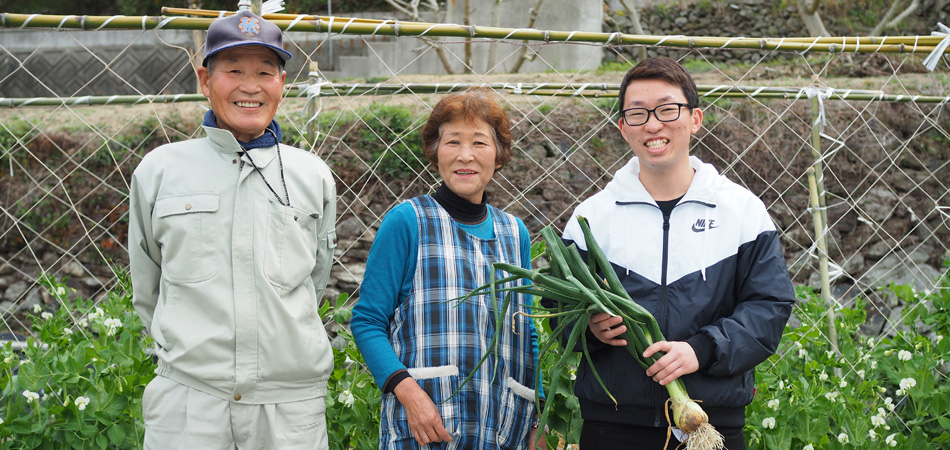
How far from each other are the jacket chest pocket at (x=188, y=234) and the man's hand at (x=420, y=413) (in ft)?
1.80

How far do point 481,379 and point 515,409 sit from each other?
0.14 metres

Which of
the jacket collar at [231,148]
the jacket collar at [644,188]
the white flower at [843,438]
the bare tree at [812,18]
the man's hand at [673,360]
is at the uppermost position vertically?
the bare tree at [812,18]

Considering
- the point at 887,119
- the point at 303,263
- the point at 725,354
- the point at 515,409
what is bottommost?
the point at 515,409

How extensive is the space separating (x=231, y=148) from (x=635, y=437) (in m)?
1.27

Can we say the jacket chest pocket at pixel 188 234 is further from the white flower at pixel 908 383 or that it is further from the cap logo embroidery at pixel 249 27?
the white flower at pixel 908 383

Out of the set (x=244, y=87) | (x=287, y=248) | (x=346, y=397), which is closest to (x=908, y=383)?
(x=346, y=397)

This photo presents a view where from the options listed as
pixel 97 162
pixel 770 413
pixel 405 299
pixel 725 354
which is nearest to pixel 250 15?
pixel 405 299

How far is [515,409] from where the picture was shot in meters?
2.06

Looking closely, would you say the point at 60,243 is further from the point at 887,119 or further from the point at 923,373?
the point at 887,119

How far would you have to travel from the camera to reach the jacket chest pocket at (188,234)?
1.86 metres

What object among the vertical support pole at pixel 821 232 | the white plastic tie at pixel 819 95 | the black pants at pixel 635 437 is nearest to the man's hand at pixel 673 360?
the black pants at pixel 635 437

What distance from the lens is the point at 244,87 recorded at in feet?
6.34

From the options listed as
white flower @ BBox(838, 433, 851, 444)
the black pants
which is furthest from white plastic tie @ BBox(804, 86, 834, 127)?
the black pants

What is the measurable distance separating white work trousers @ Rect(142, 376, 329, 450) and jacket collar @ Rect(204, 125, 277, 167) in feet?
1.92
